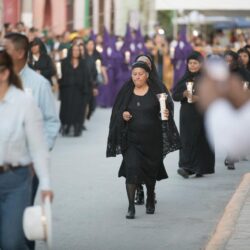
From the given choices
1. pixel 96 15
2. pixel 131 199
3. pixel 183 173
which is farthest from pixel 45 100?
pixel 96 15

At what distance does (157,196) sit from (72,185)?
127cm

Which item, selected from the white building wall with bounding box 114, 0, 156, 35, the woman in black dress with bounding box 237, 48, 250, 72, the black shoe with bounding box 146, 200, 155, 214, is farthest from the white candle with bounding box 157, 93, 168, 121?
the white building wall with bounding box 114, 0, 156, 35

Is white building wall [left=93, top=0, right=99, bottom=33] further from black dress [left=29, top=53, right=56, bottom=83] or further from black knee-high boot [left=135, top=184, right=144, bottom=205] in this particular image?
black knee-high boot [left=135, top=184, right=144, bottom=205]

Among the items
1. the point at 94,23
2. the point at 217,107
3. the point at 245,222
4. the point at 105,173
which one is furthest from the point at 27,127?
the point at 94,23

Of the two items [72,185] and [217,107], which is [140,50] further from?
[217,107]

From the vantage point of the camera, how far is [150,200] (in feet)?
37.0

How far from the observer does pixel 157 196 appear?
41.7 feet

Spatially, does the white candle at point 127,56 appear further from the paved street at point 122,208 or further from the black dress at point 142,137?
the black dress at point 142,137

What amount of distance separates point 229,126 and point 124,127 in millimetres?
6193

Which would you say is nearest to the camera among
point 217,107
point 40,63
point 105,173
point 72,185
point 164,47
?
point 217,107

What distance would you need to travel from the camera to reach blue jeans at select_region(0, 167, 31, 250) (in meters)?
6.80

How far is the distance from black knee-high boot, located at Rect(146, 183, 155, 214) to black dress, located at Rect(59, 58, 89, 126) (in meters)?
9.94

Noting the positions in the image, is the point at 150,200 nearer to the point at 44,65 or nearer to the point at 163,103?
the point at 163,103

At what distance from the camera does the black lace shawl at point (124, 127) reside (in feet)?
36.6
